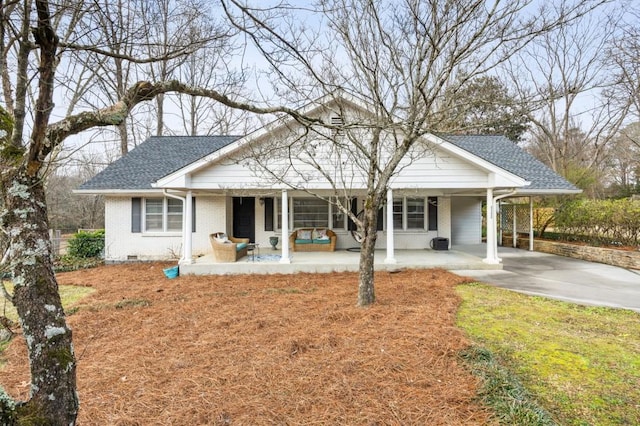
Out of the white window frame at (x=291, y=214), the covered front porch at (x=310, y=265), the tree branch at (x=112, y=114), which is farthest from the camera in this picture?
the white window frame at (x=291, y=214)

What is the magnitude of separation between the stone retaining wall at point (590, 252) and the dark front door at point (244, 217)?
11.9 metres

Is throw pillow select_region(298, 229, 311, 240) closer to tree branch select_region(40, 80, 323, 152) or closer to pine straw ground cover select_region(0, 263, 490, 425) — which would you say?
pine straw ground cover select_region(0, 263, 490, 425)

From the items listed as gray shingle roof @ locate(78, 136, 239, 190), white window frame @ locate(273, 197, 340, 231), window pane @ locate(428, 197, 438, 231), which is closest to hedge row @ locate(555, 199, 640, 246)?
window pane @ locate(428, 197, 438, 231)

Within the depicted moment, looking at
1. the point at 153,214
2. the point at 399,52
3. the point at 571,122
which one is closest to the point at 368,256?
the point at 399,52

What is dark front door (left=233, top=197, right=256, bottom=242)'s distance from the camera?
13.6 meters

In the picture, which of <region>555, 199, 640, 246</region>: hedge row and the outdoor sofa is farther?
the outdoor sofa

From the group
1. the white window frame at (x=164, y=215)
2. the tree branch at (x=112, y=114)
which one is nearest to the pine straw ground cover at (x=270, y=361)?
the tree branch at (x=112, y=114)

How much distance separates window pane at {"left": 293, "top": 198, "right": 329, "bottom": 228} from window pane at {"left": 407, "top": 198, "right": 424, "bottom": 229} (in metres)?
3.28

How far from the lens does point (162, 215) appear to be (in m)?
12.7

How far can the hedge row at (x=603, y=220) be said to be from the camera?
11281mm

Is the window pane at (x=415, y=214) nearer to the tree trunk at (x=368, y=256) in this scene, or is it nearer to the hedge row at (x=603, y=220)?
the hedge row at (x=603, y=220)

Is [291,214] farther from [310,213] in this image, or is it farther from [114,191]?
[114,191]

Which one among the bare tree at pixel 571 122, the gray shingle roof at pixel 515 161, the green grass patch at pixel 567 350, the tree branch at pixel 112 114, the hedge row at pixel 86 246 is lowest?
the green grass patch at pixel 567 350

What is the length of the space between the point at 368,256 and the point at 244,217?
8.49m
